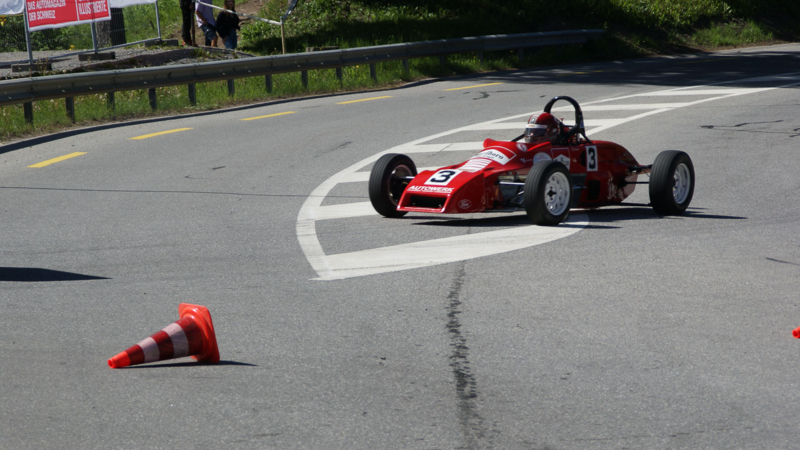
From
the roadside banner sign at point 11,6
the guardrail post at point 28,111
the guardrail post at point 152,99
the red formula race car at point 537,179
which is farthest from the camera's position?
the roadside banner sign at point 11,6

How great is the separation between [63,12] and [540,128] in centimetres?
1439

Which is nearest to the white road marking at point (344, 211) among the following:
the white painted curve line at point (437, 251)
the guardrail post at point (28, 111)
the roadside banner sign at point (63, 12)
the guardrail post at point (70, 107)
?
the white painted curve line at point (437, 251)

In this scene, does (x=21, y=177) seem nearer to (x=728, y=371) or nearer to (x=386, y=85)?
(x=728, y=371)

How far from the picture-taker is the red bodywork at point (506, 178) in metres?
8.18

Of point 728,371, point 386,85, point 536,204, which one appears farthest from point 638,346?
point 386,85

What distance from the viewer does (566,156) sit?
28.9 feet

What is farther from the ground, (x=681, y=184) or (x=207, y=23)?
(x=207, y=23)

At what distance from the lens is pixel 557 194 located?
8203mm

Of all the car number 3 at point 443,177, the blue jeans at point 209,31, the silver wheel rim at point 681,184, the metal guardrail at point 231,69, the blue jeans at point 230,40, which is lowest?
the silver wheel rim at point 681,184

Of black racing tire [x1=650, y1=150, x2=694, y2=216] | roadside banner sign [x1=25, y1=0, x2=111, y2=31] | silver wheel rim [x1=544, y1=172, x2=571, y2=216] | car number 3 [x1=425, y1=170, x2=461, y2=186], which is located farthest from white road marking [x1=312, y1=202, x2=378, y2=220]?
roadside banner sign [x1=25, y1=0, x2=111, y2=31]

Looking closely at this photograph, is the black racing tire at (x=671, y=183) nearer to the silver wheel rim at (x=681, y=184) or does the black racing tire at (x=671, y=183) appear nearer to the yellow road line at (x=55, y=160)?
the silver wheel rim at (x=681, y=184)

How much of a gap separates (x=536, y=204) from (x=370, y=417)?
4.17 meters

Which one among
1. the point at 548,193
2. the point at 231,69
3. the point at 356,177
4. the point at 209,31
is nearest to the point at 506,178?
the point at 548,193

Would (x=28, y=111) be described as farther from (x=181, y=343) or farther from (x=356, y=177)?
(x=181, y=343)
